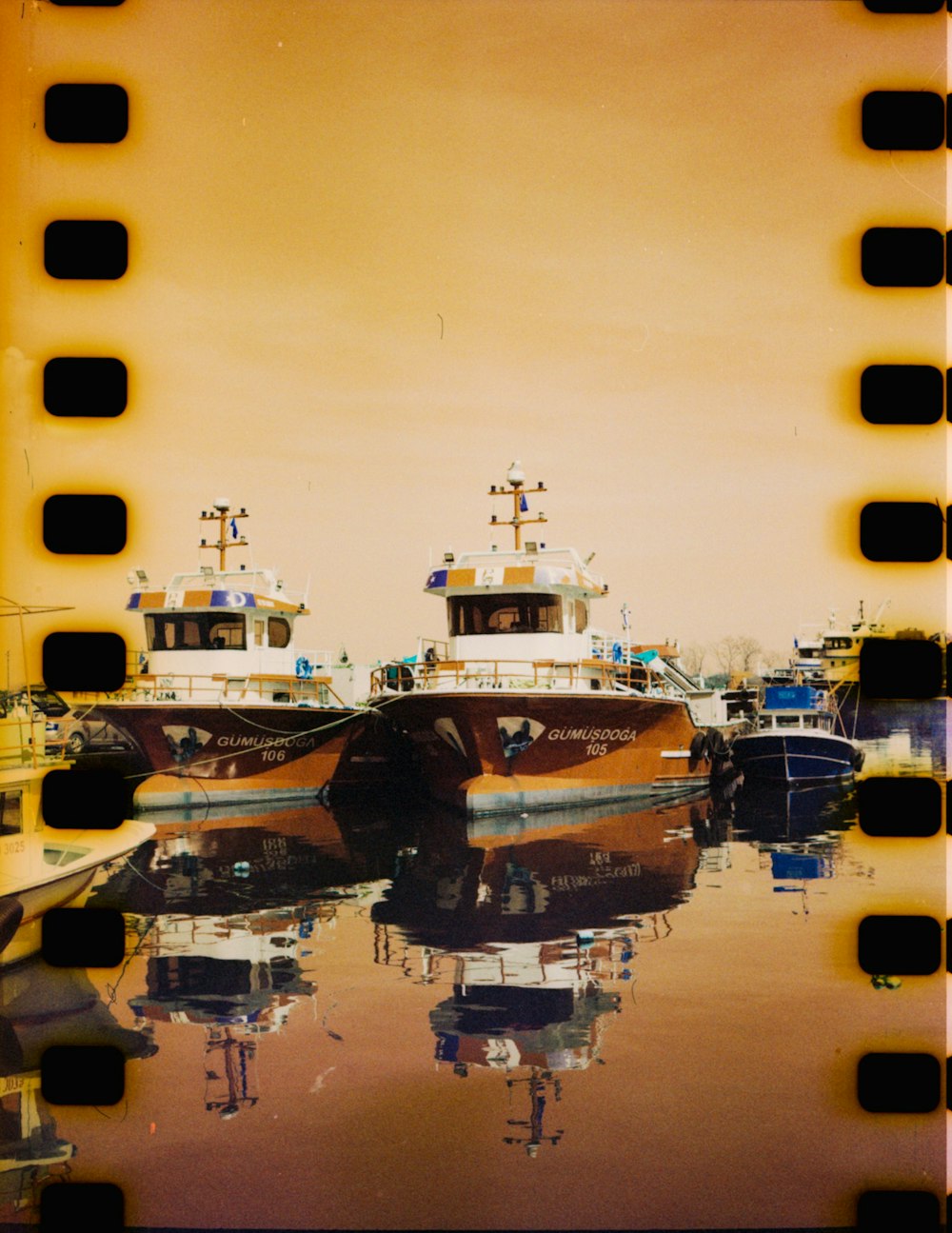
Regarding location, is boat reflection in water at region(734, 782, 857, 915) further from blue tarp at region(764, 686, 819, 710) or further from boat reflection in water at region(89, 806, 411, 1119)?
boat reflection in water at region(89, 806, 411, 1119)

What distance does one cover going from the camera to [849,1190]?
5246 millimetres

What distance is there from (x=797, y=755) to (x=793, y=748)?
8.0 inches

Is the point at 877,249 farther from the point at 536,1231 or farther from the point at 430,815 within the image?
the point at 430,815

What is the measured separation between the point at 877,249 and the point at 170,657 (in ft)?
77.5

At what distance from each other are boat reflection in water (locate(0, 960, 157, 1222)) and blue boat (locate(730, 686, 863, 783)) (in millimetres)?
21723

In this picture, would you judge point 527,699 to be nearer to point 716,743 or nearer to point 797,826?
point 797,826

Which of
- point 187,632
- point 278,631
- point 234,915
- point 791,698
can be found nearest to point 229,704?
point 187,632

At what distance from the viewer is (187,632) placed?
26516 millimetres

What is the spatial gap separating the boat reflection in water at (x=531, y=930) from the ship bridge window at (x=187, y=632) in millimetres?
8462

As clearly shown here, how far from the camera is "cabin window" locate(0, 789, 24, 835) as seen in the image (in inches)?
408

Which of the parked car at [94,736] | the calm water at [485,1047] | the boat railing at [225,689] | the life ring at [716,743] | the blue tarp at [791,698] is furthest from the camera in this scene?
the parked car at [94,736]

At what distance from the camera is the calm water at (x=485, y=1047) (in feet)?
17.7

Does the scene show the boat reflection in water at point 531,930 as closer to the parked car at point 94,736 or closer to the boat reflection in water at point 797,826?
the boat reflection in water at point 797,826

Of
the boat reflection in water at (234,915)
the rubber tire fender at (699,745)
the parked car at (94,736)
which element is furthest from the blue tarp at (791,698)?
the parked car at (94,736)
